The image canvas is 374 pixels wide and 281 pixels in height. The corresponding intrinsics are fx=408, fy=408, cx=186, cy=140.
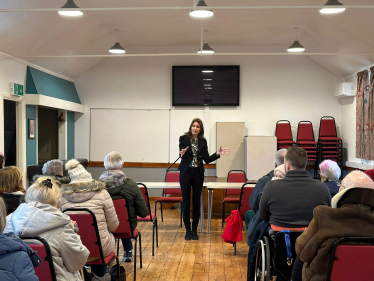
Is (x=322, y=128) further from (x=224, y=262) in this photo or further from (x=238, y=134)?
(x=224, y=262)

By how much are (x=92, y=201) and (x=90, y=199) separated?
1.1 inches

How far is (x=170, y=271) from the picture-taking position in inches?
175

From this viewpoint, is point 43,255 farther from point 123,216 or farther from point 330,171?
point 330,171

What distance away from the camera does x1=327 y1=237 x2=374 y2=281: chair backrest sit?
2.15 meters

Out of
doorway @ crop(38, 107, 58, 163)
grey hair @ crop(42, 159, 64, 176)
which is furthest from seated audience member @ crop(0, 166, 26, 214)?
doorway @ crop(38, 107, 58, 163)

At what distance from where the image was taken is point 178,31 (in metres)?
8.24

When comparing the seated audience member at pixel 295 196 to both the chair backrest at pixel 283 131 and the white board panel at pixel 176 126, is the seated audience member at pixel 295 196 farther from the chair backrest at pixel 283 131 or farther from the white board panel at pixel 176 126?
the white board panel at pixel 176 126

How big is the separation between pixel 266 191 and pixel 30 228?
1.69 m

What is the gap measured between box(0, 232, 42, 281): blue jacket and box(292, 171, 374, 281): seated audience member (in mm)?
1462

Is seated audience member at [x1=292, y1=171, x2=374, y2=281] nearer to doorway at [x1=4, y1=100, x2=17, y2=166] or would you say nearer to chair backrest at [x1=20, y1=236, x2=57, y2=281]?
chair backrest at [x1=20, y1=236, x2=57, y2=281]

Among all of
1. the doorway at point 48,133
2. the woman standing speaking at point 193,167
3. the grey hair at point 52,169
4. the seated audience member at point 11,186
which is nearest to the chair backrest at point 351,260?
the seated audience member at point 11,186

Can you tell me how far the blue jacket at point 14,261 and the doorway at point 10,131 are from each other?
562 centimetres

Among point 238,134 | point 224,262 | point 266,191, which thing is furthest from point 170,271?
point 238,134

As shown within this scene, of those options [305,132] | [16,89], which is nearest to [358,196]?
[16,89]
